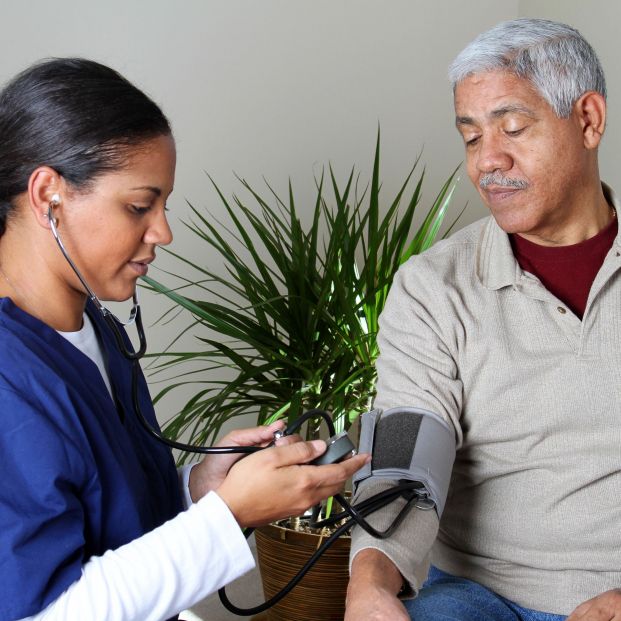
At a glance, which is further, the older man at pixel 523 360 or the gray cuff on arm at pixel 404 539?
the older man at pixel 523 360

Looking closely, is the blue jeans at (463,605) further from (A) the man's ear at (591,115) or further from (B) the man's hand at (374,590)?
(A) the man's ear at (591,115)

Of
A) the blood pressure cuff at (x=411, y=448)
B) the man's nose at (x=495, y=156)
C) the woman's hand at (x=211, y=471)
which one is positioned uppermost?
the man's nose at (x=495, y=156)

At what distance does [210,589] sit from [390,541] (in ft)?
1.09

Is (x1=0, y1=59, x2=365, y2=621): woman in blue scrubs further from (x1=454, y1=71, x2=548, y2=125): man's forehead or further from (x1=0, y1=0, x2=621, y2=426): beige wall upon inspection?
(x1=0, y1=0, x2=621, y2=426): beige wall

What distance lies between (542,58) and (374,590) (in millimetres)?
922

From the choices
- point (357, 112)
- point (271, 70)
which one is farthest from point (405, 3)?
point (271, 70)

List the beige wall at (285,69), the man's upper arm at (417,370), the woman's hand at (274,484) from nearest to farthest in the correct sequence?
the woman's hand at (274,484), the man's upper arm at (417,370), the beige wall at (285,69)

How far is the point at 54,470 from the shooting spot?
1.08 meters

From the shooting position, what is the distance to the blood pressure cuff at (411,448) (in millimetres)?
1458

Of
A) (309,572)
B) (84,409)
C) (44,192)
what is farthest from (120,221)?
(309,572)

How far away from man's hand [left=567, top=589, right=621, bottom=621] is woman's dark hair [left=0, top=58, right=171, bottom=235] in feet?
3.17

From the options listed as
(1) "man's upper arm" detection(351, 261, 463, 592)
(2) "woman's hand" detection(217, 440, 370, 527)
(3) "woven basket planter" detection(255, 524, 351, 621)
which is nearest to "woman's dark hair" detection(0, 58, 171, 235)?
(2) "woman's hand" detection(217, 440, 370, 527)

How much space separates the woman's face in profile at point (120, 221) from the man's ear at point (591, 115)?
755 mm

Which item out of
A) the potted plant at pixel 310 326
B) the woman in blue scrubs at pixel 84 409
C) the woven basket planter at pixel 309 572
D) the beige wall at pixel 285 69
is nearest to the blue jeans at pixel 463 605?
the woman in blue scrubs at pixel 84 409
